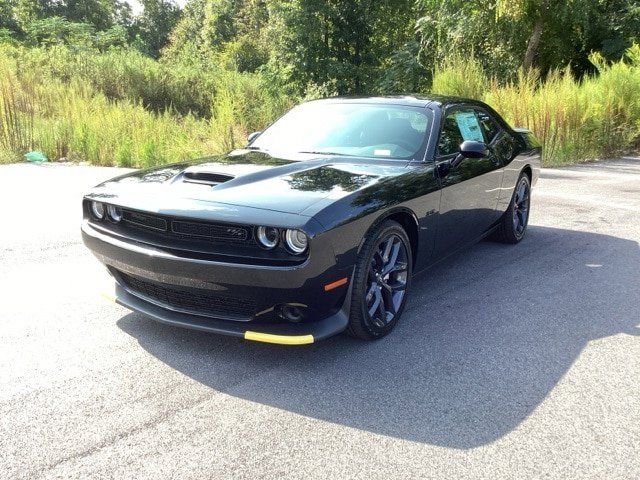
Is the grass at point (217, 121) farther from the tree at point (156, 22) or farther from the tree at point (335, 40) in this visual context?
the tree at point (156, 22)

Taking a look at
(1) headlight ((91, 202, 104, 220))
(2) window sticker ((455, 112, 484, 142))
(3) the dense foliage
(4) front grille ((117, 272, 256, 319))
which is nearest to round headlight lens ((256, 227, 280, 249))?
(4) front grille ((117, 272, 256, 319))

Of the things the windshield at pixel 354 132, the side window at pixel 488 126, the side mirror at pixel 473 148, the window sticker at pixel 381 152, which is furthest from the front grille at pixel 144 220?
the side window at pixel 488 126

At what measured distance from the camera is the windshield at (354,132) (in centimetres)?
405

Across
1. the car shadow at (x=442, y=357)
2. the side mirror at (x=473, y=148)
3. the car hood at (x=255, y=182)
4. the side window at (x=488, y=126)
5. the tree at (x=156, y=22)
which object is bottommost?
the car shadow at (x=442, y=357)

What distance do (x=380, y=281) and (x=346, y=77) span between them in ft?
64.9

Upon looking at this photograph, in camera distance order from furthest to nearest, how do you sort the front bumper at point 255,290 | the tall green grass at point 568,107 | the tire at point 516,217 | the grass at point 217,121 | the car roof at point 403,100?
the tall green grass at point 568,107, the grass at point 217,121, the tire at point 516,217, the car roof at point 403,100, the front bumper at point 255,290

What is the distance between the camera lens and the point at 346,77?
2198 centimetres

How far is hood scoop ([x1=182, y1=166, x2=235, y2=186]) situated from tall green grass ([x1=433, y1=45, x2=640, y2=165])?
10017 millimetres

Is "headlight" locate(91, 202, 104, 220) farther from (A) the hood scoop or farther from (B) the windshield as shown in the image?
(B) the windshield

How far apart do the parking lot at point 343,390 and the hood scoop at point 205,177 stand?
35.1 inches

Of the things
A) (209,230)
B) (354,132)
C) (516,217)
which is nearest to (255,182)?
(209,230)

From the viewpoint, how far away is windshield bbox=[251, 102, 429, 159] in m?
4.05

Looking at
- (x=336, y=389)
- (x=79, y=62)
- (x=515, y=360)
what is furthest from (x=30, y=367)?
(x=79, y=62)

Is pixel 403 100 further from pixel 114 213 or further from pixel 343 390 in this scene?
pixel 343 390
